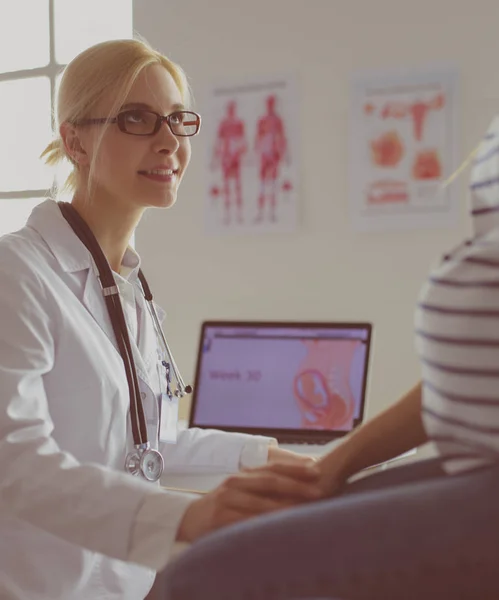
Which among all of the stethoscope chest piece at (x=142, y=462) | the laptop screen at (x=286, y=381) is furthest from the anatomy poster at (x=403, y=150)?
the stethoscope chest piece at (x=142, y=462)

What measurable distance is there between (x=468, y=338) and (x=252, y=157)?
1919 millimetres

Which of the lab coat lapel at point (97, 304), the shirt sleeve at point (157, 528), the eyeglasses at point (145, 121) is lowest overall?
the shirt sleeve at point (157, 528)

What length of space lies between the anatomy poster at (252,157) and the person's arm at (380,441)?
1571 millimetres

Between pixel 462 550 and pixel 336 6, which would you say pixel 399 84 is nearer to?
pixel 336 6

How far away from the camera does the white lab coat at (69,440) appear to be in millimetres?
1117

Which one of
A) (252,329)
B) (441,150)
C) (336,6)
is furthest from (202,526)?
(336,6)

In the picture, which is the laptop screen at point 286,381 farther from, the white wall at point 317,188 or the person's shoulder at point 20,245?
the person's shoulder at point 20,245

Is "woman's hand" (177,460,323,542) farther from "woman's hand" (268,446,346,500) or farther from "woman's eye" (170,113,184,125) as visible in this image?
"woman's eye" (170,113,184,125)

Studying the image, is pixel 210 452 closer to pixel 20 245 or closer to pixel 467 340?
pixel 20 245

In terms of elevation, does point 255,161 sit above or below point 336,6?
below

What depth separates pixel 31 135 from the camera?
328cm

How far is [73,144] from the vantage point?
1.71m

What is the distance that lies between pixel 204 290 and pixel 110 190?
104 centimetres

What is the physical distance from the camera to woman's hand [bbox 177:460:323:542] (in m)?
0.97
